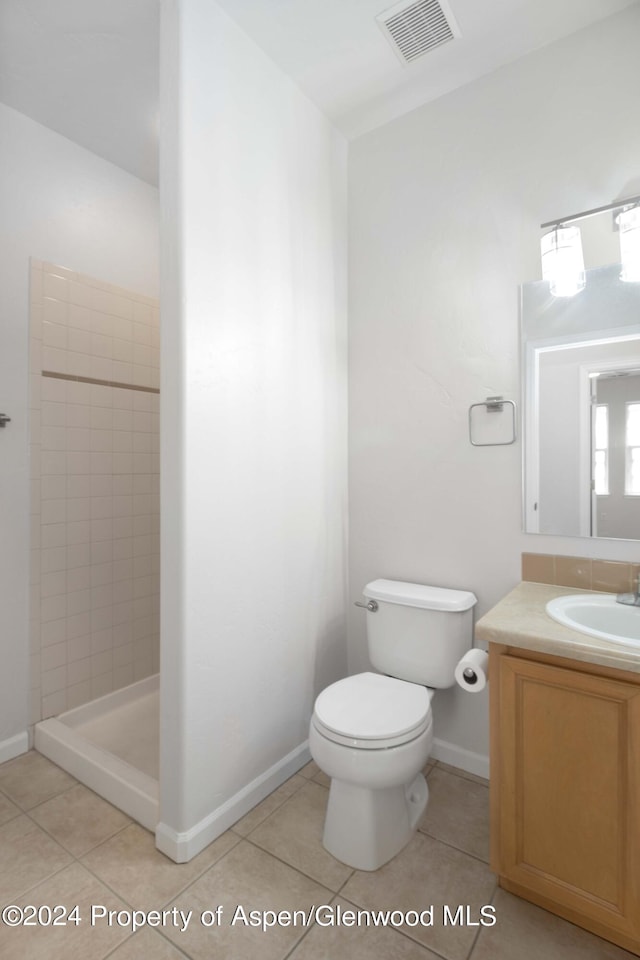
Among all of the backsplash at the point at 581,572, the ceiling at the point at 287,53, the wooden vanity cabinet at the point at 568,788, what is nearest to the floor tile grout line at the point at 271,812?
the wooden vanity cabinet at the point at 568,788

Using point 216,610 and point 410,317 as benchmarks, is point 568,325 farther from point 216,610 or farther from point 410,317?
point 216,610

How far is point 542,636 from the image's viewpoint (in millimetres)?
1236

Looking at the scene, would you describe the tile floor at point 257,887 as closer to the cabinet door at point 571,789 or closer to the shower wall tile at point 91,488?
the cabinet door at point 571,789

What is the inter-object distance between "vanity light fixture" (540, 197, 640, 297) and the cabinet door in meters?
1.24

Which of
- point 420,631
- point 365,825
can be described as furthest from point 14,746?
point 420,631

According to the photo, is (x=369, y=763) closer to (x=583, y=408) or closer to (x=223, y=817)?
(x=223, y=817)

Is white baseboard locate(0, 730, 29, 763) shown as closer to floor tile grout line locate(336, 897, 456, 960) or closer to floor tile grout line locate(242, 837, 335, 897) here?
floor tile grout line locate(242, 837, 335, 897)

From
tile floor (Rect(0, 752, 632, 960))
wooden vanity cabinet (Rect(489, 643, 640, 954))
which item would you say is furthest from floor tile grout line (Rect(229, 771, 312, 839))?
wooden vanity cabinet (Rect(489, 643, 640, 954))

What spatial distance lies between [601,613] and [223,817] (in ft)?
4.60

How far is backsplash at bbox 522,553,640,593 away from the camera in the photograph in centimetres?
158

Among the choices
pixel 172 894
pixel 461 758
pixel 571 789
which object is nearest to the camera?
pixel 571 789

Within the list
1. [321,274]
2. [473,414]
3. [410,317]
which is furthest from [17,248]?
[473,414]

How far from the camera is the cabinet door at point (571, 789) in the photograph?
3.80ft

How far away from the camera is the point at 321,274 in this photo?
210 cm
